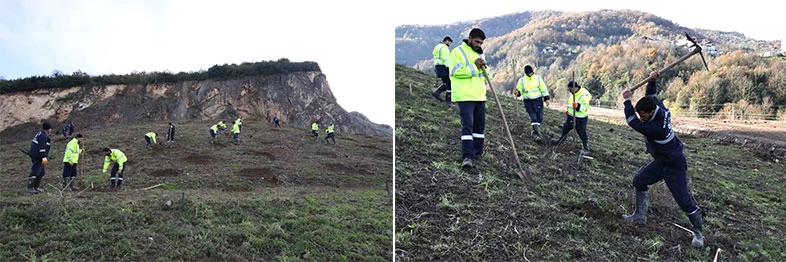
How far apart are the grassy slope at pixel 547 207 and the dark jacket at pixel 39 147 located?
613 cm

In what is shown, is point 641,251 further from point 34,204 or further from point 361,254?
point 34,204

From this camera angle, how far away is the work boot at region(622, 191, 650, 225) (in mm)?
4270

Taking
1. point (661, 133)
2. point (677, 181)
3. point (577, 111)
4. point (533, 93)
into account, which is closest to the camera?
point (661, 133)

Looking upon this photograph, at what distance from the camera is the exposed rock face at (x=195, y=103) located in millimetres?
9795

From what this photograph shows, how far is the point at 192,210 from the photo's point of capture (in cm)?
654

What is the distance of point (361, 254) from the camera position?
6137 mm

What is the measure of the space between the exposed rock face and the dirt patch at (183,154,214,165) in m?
2.31

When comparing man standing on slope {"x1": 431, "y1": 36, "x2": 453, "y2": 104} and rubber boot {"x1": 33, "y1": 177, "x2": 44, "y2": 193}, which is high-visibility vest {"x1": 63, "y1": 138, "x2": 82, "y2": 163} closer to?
rubber boot {"x1": 33, "y1": 177, "x2": 44, "y2": 193}

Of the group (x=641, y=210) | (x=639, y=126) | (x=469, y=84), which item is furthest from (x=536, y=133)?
(x=639, y=126)

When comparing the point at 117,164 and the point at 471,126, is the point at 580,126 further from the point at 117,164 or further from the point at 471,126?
the point at 117,164

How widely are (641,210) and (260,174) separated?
8.45 metres

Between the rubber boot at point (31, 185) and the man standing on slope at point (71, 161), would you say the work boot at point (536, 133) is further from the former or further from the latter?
the rubber boot at point (31, 185)

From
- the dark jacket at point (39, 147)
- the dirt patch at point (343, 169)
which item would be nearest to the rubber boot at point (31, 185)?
the dark jacket at point (39, 147)

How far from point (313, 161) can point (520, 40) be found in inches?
387
